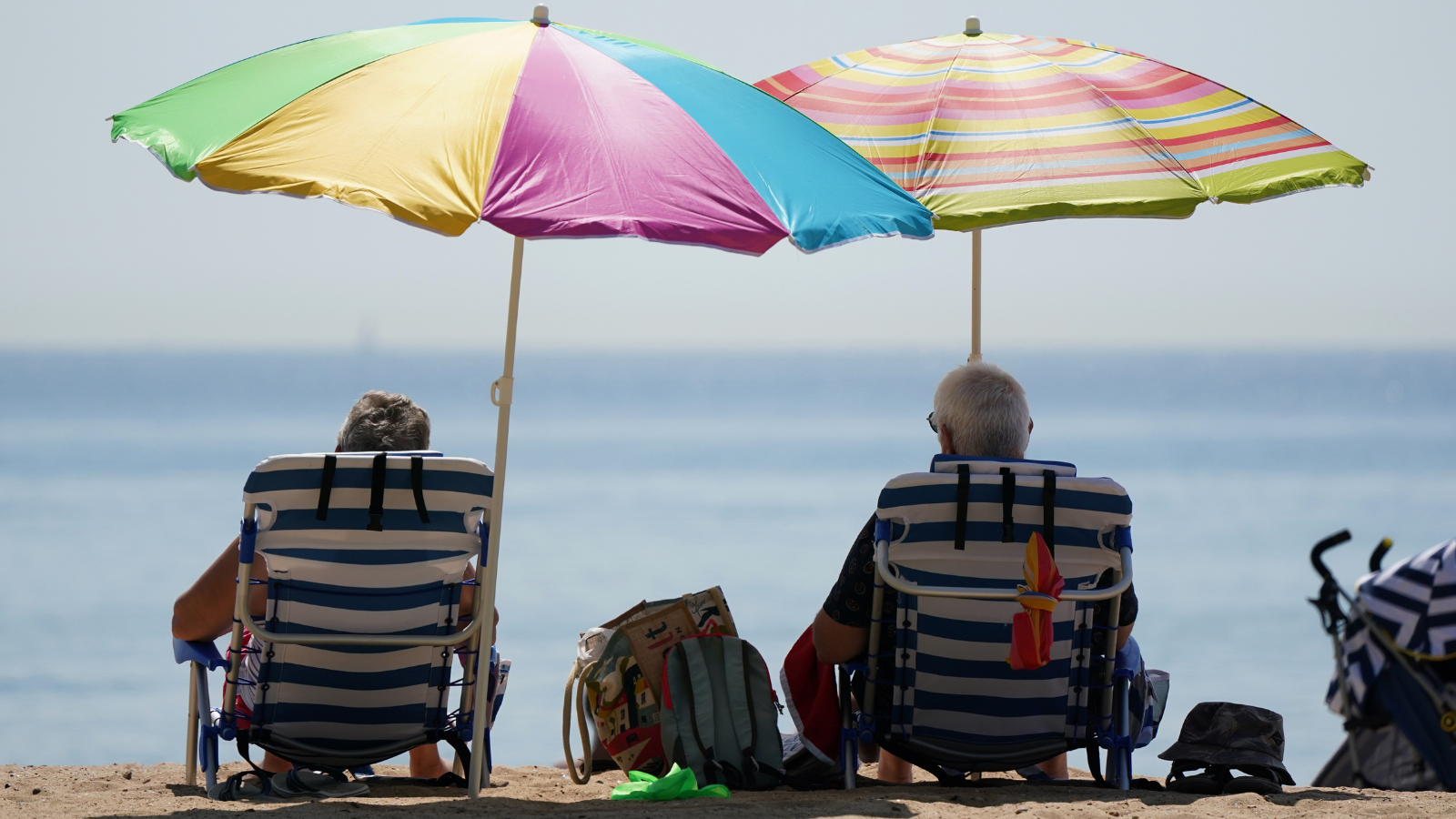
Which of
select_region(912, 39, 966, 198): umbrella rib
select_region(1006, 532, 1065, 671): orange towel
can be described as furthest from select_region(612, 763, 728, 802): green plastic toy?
select_region(912, 39, 966, 198): umbrella rib

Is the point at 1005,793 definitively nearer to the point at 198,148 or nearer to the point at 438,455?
the point at 438,455

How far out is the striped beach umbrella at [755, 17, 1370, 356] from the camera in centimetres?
362

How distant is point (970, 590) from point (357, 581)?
4.78ft

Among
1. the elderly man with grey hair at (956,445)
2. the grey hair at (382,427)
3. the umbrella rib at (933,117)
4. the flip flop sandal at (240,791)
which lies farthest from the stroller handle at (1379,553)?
the flip flop sandal at (240,791)

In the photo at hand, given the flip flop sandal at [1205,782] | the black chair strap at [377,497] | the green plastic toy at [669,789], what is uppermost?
the black chair strap at [377,497]

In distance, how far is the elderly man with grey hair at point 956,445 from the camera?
328 cm

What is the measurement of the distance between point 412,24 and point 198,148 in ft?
2.98

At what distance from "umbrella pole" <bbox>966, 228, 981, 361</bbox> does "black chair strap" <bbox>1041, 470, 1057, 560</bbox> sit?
112 cm

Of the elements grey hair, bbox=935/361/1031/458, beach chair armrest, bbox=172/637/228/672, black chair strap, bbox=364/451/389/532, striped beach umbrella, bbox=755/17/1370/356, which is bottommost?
beach chair armrest, bbox=172/637/228/672

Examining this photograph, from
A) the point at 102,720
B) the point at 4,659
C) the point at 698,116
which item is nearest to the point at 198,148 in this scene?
the point at 698,116

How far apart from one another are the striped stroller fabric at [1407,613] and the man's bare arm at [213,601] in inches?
95.6

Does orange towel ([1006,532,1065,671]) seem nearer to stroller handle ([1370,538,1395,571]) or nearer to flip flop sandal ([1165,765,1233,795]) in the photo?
flip flop sandal ([1165,765,1233,795])

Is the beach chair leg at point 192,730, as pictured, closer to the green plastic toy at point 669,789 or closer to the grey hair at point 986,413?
the green plastic toy at point 669,789

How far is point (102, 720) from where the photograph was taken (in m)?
7.23
